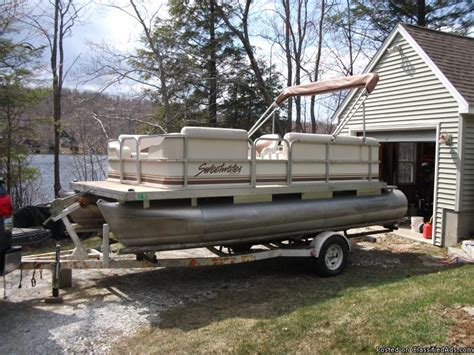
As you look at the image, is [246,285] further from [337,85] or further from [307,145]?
[337,85]

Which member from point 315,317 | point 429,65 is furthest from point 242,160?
point 429,65

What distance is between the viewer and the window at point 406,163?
1531 centimetres

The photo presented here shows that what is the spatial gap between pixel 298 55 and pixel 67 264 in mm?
20219

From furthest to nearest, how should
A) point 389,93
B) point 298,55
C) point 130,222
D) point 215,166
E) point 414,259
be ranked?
point 298,55 < point 389,93 < point 414,259 < point 215,166 < point 130,222

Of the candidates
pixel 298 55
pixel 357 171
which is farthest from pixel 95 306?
pixel 298 55

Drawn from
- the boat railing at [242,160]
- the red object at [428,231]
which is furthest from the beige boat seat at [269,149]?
the red object at [428,231]

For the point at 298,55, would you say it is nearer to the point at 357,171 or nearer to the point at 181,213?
the point at 357,171

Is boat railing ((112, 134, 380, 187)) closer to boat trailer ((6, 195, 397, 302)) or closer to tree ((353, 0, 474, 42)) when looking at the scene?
boat trailer ((6, 195, 397, 302))

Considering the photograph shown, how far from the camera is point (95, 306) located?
6.03 meters

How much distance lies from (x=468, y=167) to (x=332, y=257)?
4431mm

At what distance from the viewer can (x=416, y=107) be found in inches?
441

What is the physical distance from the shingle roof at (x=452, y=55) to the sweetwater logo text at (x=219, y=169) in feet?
19.6

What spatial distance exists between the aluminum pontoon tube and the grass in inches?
34.1

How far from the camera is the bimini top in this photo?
27.0ft
